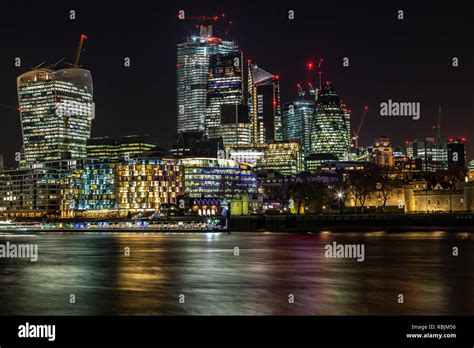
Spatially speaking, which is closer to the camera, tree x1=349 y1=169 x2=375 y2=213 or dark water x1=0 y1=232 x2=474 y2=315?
dark water x1=0 y1=232 x2=474 y2=315

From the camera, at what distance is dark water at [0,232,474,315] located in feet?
101

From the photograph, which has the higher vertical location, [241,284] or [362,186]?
[362,186]

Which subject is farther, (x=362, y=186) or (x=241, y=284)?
(x=362, y=186)

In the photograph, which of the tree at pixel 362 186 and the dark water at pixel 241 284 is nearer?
the dark water at pixel 241 284

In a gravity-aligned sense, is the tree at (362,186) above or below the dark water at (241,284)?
above

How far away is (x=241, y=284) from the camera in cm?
4006

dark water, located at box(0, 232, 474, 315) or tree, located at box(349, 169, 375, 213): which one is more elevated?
tree, located at box(349, 169, 375, 213)

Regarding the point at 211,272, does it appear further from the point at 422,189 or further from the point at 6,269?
the point at 422,189

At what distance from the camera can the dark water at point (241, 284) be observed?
1209 inches
